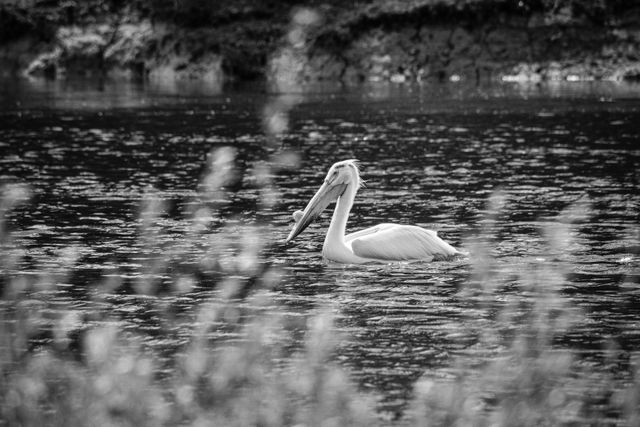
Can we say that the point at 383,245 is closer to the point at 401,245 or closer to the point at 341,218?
the point at 401,245

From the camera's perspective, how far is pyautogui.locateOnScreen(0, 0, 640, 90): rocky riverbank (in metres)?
55.8

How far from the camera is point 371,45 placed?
2328 inches

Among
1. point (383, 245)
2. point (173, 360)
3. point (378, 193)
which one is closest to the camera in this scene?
point (173, 360)

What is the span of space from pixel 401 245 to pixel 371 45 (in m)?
45.0

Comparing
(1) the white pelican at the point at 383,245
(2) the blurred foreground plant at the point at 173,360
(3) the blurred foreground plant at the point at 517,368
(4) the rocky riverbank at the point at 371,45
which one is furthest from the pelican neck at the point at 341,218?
(4) the rocky riverbank at the point at 371,45

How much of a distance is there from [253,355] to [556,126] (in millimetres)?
23284

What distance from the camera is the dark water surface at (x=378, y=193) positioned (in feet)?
39.4

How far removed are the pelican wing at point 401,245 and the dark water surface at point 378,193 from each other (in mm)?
190

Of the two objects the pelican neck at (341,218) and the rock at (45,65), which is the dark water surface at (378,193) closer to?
the pelican neck at (341,218)

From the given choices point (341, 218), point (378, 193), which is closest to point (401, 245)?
point (341, 218)

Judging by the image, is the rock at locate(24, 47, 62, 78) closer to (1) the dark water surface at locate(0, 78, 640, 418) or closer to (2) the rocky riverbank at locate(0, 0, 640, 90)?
(2) the rocky riverbank at locate(0, 0, 640, 90)

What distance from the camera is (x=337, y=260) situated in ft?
49.5

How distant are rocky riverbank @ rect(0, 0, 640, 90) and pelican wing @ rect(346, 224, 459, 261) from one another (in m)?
41.0

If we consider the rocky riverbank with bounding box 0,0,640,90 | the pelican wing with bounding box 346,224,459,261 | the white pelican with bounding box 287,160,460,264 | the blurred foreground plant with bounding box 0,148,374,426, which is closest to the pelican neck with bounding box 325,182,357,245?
the white pelican with bounding box 287,160,460,264
